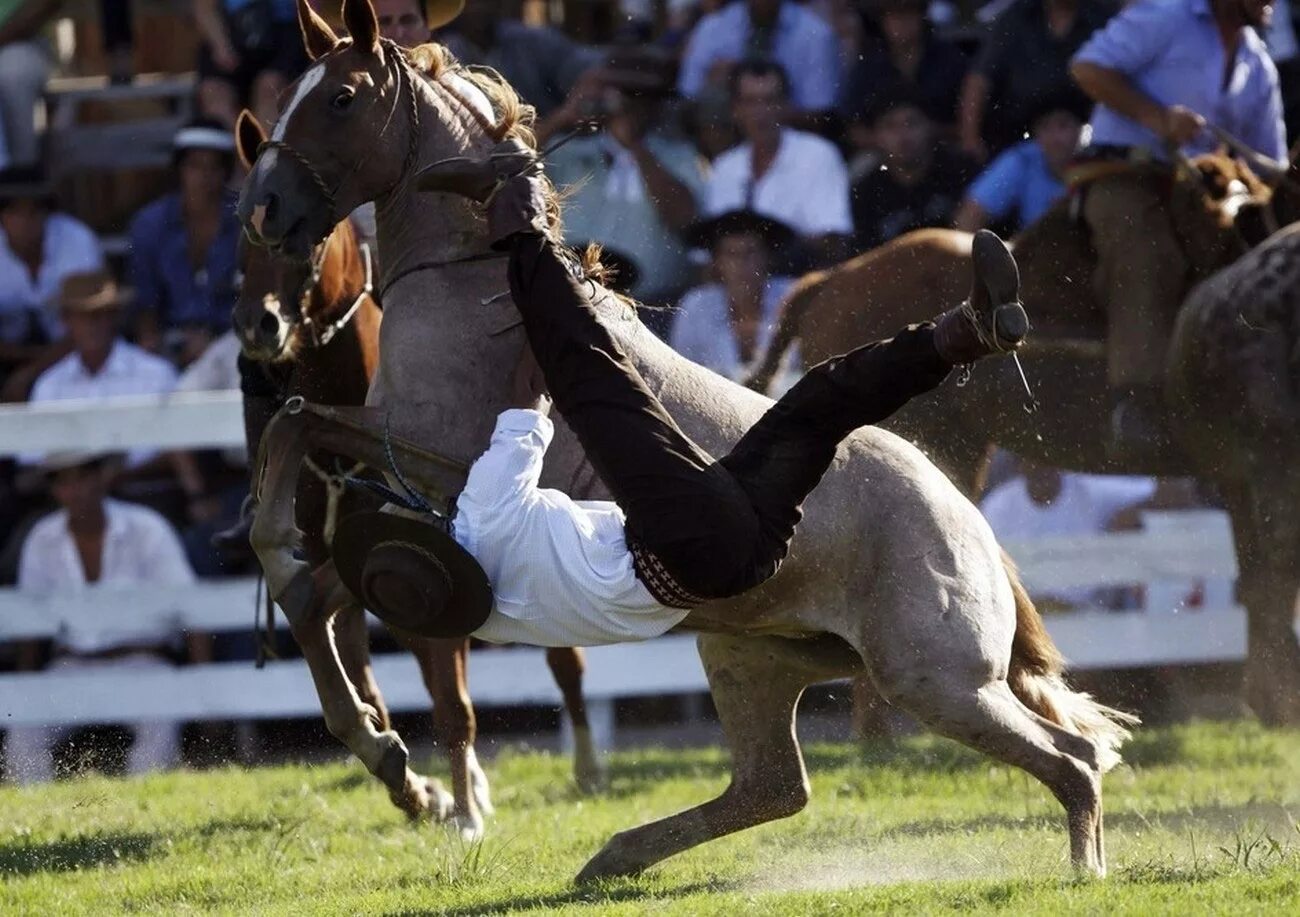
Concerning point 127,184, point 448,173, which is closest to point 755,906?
point 448,173

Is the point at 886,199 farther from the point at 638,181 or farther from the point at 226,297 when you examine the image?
the point at 226,297

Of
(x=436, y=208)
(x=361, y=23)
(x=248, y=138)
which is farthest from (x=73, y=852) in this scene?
(x=361, y=23)

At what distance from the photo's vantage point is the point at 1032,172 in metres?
11.2

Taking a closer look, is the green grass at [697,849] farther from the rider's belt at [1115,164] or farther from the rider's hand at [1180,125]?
the rider's hand at [1180,125]

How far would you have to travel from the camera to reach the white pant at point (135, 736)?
10.2 meters

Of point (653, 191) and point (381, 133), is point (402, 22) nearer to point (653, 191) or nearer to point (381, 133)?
point (381, 133)

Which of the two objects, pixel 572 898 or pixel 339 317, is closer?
pixel 572 898

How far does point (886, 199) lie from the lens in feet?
36.7

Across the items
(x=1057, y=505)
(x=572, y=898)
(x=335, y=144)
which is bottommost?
(x=1057, y=505)

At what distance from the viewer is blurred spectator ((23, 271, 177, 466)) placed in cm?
1124

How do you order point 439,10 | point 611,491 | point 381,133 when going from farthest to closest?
point 439,10 → point 381,133 → point 611,491

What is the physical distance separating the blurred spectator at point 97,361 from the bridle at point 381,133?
17.3ft

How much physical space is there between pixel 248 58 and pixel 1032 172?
4.36m

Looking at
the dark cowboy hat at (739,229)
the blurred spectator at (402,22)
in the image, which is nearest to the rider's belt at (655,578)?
the blurred spectator at (402,22)
